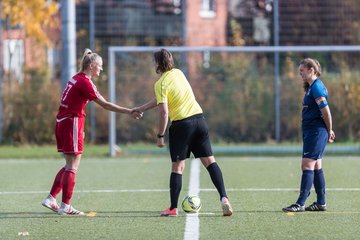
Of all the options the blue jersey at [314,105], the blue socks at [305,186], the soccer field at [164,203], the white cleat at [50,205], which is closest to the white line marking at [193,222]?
the soccer field at [164,203]

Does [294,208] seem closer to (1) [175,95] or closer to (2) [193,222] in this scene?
(2) [193,222]

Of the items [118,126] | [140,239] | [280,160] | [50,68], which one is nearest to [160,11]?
[50,68]

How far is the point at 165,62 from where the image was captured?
32.2ft

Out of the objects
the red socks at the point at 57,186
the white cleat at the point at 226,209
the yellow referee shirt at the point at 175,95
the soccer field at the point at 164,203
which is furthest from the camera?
the red socks at the point at 57,186

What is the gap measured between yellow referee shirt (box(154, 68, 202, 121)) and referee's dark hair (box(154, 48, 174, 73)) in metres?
0.06

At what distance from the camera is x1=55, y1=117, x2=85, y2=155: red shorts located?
33.3 feet

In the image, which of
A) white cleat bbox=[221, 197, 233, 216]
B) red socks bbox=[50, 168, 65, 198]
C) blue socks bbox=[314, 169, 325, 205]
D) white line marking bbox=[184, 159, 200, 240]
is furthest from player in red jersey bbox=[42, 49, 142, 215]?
blue socks bbox=[314, 169, 325, 205]

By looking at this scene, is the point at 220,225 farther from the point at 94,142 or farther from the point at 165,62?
the point at 94,142

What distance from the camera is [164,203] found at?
1108 centimetres

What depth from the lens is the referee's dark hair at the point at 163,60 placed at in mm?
9828

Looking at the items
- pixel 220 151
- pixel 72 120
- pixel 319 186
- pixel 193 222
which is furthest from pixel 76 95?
pixel 220 151

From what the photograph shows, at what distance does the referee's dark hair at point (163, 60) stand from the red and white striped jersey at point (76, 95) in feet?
2.67

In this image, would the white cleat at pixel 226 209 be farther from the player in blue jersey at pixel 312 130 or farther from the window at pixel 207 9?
the window at pixel 207 9

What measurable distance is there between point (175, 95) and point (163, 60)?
383 mm
